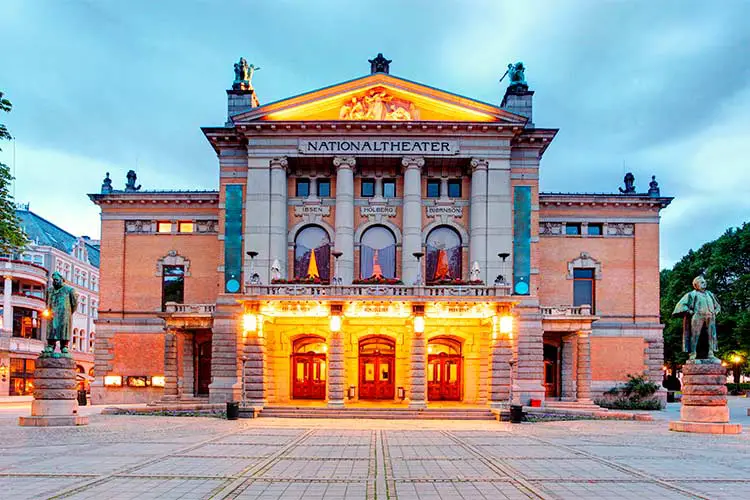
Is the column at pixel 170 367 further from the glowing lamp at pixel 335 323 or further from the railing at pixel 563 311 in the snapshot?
the railing at pixel 563 311

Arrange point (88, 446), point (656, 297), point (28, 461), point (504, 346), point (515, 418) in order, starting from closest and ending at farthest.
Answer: point (28, 461), point (88, 446), point (515, 418), point (504, 346), point (656, 297)

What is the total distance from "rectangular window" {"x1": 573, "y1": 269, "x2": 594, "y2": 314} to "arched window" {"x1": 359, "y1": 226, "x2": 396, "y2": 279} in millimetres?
13257

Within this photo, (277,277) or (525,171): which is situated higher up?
(525,171)

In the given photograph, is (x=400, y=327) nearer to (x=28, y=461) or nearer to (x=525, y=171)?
(x=525, y=171)

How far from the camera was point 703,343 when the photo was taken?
1081 inches

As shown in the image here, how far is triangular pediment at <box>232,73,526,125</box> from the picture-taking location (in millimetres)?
44562

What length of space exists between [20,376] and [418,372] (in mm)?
47249

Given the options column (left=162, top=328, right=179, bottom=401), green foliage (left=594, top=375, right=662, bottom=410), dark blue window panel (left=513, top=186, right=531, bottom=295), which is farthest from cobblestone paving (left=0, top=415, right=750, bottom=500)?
green foliage (left=594, top=375, right=662, bottom=410)

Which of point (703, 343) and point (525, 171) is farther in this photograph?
point (525, 171)

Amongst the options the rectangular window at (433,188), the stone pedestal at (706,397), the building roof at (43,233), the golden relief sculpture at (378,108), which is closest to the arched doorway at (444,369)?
the rectangular window at (433,188)

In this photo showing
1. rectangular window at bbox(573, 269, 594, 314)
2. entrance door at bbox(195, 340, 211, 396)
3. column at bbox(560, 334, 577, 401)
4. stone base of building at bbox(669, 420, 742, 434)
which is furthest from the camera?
rectangular window at bbox(573, 269, 594, 314)

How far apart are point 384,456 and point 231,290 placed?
2689 cm

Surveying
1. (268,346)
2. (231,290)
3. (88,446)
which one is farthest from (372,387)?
(88,446)

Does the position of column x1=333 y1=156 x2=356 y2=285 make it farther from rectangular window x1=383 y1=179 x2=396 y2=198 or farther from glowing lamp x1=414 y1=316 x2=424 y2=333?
glowing lamp x1=414 y1=316 x2=424 y2=333
